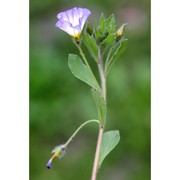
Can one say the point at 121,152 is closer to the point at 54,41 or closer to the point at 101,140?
the point at 54,41

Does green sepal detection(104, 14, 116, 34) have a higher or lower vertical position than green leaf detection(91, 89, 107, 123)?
higher

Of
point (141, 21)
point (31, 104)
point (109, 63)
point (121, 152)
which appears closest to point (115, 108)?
point (121, 152)

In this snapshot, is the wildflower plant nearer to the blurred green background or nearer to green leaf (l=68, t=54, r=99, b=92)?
green leaf (l=68, t=54, r=99, b=92)

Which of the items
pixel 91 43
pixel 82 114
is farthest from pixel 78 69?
pixel 82 114

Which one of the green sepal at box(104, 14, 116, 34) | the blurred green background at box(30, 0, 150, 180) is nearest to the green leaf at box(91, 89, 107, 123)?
the green sepal at box(104, 14, 116, 34)

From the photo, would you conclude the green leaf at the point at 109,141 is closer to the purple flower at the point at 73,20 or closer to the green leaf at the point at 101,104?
the green leaf at the point at 101,104
